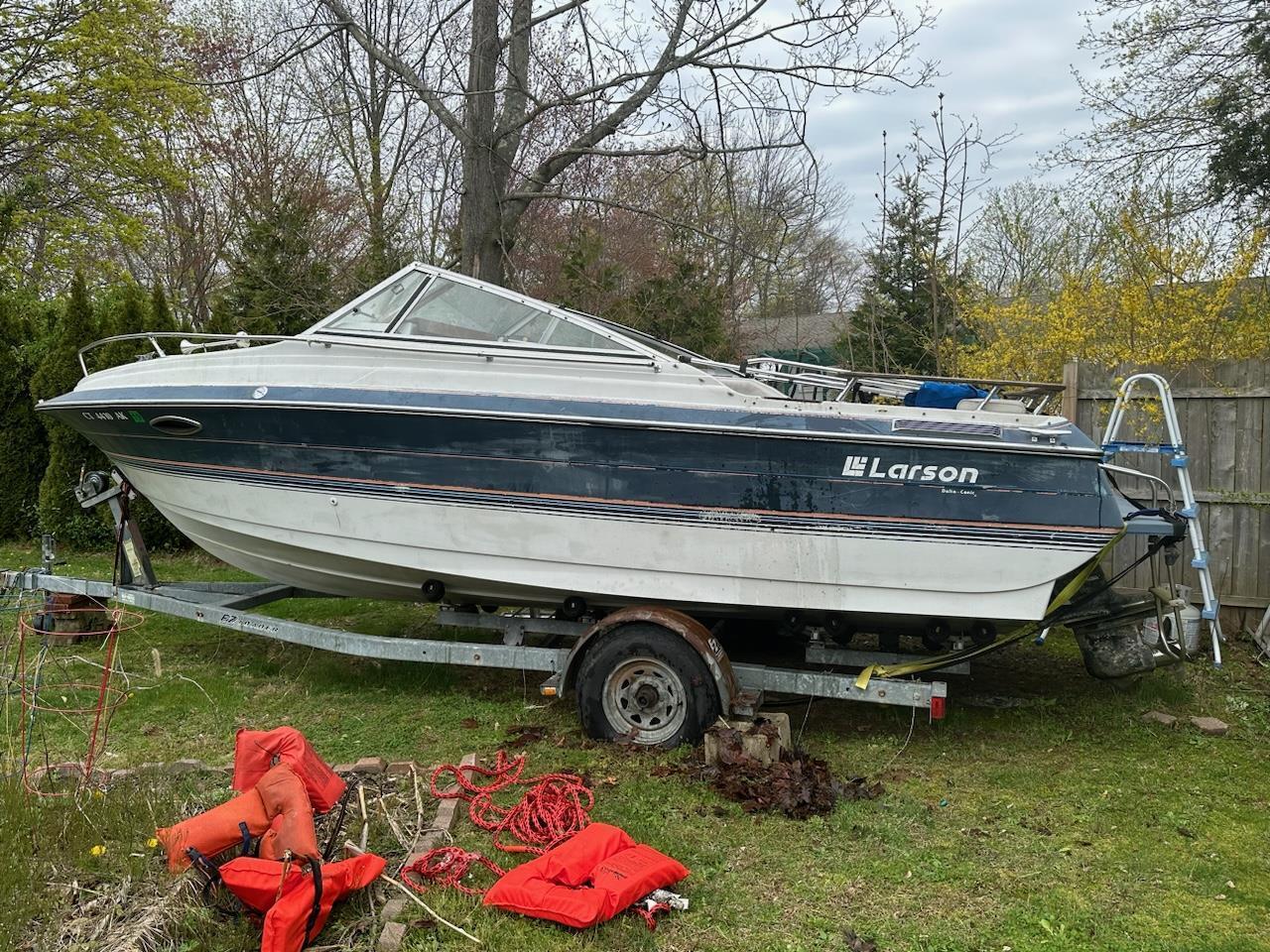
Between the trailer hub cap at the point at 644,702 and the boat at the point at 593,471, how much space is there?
394 millimetres

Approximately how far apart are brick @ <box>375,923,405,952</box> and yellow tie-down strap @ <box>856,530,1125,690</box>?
2.46 m

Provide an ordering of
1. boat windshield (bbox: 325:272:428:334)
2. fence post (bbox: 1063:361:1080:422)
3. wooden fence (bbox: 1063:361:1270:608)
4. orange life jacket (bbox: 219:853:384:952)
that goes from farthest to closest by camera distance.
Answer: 1. fence post (bbox: 1063:361:1080:422)
2. wooden fence (bbox: 1063:361:1270:608)
3. boat windshield (bbox: 325:272:428:334)
4. orange life jacket (bbox: 219:853:384:952)

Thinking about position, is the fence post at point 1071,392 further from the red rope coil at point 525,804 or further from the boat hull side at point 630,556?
the red rope coil at point 525,804

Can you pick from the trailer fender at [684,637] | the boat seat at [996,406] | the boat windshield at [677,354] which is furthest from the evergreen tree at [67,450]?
the boat seat at [996,406]

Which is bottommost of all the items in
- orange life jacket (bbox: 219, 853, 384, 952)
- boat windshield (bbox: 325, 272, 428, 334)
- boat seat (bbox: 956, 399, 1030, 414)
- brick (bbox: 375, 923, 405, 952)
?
brick (bbox: 375, 923, 405, 952)

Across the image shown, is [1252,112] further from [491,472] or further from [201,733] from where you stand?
[201,733]

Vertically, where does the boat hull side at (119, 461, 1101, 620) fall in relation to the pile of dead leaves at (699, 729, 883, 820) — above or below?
above

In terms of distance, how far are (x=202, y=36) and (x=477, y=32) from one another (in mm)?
13223

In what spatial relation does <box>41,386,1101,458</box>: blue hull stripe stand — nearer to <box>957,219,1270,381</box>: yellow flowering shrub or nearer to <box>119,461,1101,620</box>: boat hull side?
<box>119,461,1101,620</box>: boat hull side

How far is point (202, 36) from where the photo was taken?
17.5 m

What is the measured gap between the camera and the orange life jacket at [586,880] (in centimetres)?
278

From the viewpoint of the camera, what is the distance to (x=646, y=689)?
4.46 m

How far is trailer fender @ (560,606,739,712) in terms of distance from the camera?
4293mm

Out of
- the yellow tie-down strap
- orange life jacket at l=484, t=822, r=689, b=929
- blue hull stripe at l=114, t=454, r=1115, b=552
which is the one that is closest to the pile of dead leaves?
the yellow tie-down strap
